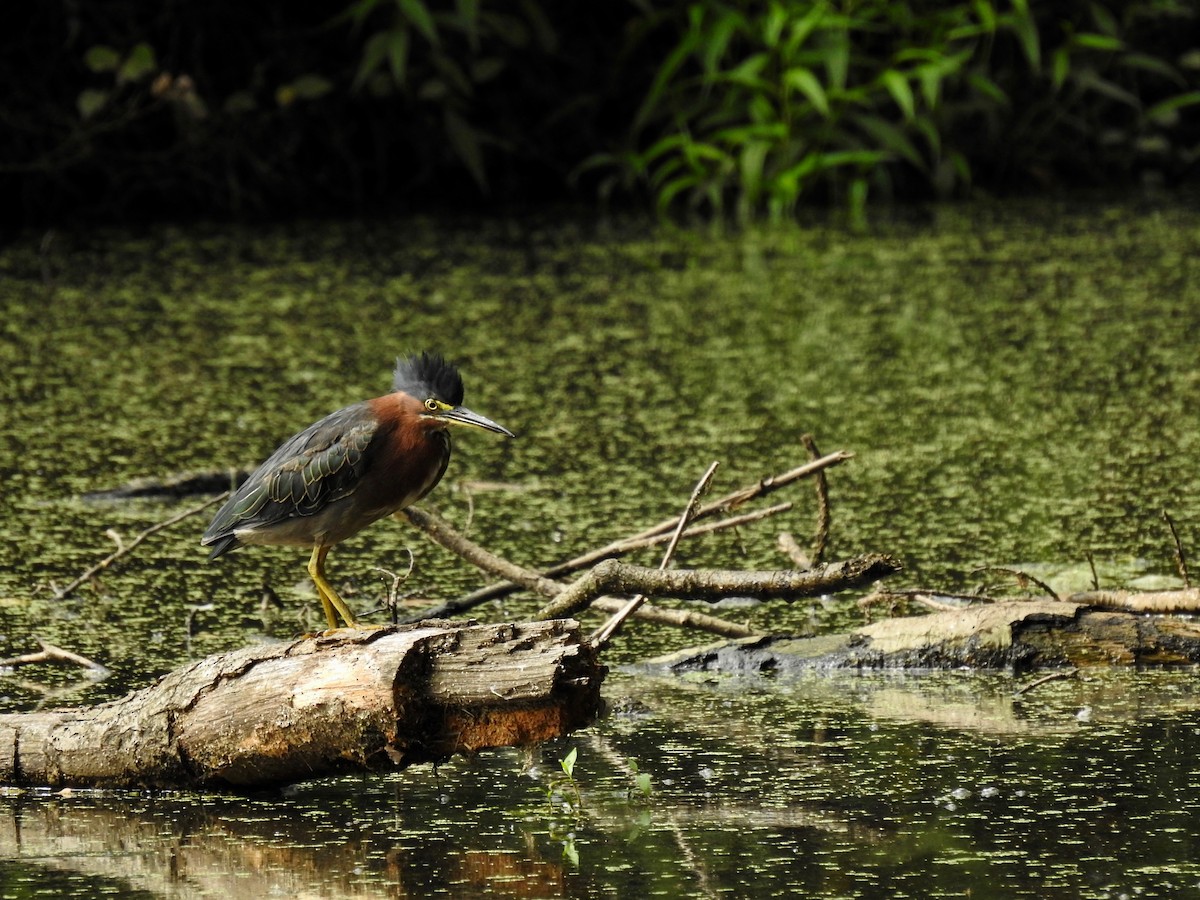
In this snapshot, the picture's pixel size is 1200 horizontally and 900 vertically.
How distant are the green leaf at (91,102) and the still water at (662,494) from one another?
409mm

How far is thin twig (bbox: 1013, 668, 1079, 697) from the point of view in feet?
6.54

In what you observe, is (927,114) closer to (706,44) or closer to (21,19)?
(706,44)

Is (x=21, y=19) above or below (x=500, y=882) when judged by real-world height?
above

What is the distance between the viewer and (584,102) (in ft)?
20.3

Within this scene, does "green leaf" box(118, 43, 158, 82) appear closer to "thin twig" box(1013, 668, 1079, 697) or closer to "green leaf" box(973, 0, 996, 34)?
"green leaf" box(973, 0, 996, 34)

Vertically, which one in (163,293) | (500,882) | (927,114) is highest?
(927,114)

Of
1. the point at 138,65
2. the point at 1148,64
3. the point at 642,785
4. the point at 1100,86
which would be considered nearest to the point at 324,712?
the point at 642,785

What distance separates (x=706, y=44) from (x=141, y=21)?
6.31 ft

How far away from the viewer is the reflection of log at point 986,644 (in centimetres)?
209

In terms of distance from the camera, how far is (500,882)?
151cm

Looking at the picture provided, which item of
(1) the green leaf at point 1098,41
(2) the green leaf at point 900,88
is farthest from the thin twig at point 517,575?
(1) the green leaf at point 1098,41

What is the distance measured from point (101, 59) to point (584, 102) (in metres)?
1.57

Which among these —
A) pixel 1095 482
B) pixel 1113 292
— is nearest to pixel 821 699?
pixel 1095 482

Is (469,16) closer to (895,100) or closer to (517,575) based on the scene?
(895,100)
